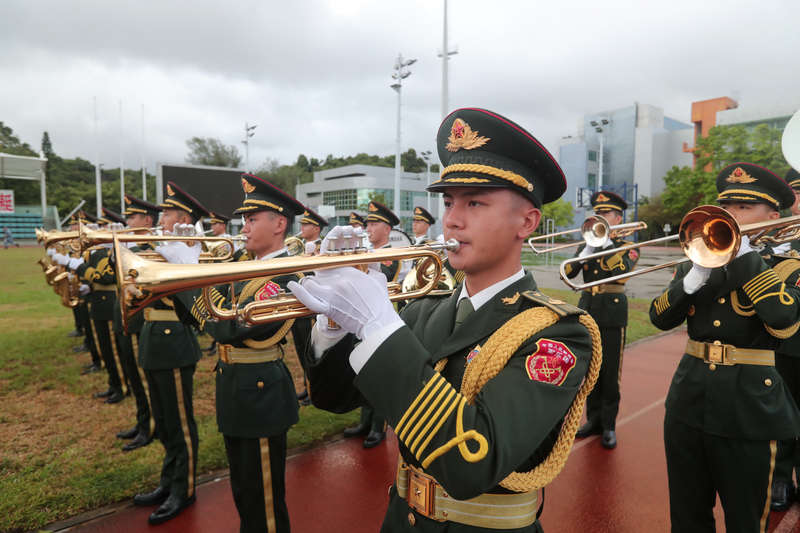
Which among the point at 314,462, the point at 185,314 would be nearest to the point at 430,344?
the point at 185,314

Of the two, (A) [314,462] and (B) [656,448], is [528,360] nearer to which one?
(A) [314,462]

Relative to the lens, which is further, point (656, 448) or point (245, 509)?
point (656, 448)

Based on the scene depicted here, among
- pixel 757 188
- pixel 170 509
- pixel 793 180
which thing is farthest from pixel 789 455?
pixel 170 509

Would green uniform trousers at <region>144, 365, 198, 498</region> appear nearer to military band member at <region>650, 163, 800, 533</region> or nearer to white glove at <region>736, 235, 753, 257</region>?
military band member at <region>650, 163, 800, 533</region>

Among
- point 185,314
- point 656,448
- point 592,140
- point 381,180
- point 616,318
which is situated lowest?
point 656,448

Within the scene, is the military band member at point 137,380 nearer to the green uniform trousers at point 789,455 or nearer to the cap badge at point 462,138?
the cap badge at point 462,138

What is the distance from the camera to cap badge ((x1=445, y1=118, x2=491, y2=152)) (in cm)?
179

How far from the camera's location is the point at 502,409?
4.44 ft

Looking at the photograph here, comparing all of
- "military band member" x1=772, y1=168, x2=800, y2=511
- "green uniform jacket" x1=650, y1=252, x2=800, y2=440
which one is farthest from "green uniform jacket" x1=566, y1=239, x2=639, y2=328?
"green uniform jacket" x1=650, y1=252, x2=800, y2=440

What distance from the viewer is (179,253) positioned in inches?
168

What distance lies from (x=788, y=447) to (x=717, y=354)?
2030mm

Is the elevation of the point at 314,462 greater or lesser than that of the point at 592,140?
lesser

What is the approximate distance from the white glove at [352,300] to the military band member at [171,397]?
124 inches

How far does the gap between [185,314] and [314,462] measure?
2204 mm
